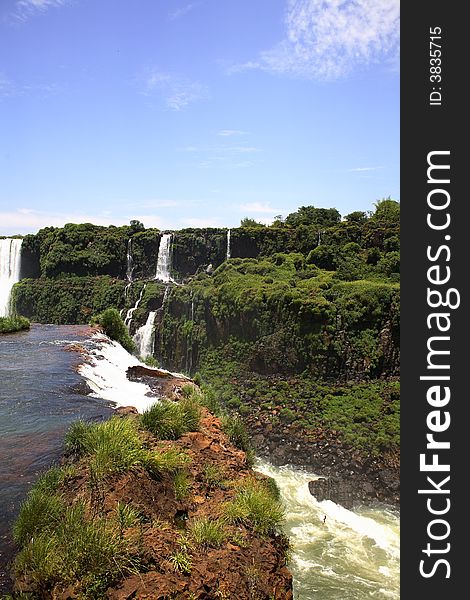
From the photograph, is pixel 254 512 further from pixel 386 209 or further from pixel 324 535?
pixel 386 209

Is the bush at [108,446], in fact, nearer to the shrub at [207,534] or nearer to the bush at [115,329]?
the shrub at [207,534]

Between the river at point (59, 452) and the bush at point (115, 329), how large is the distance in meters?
1.65

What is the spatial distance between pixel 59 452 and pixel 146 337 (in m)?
28.9

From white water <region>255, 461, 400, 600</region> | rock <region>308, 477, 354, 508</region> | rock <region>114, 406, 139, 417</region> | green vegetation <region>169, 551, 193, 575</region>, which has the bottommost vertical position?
white water <region>255, 461, 400, 600</region>

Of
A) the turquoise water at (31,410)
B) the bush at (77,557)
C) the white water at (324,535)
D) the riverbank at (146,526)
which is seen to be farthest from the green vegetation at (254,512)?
the white water at (324,535)

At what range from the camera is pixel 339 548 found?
560 inches

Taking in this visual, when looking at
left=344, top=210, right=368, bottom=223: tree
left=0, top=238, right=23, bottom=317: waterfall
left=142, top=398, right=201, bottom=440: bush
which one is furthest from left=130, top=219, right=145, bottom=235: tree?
left=142, top=398, right=201, bottom=440: bush

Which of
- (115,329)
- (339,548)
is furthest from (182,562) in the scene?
(115,329)

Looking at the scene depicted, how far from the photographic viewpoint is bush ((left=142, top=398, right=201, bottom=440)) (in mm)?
7941

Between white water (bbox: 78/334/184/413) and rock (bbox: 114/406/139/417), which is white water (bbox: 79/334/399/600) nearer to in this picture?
white water (bbox: 78/334/184/413)

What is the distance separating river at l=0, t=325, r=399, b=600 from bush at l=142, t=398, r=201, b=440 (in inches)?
64.7

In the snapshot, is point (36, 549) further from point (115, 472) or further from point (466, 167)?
point (466, 167)

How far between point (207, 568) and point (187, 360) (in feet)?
98.2

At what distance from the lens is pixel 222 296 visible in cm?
3434
